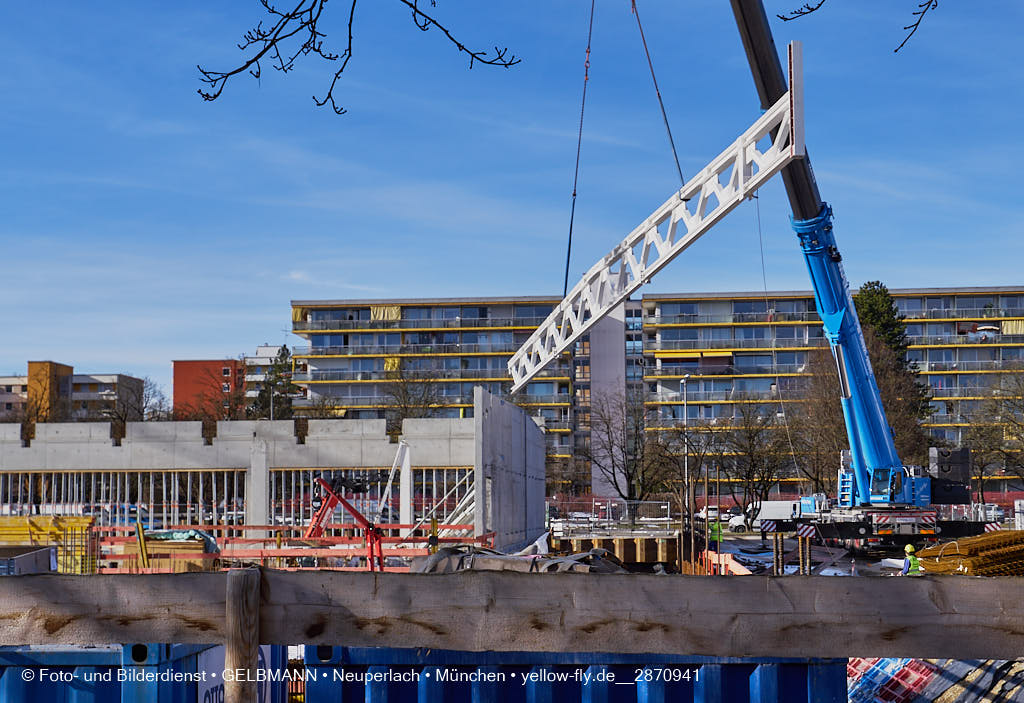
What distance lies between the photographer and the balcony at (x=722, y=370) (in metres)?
90.0

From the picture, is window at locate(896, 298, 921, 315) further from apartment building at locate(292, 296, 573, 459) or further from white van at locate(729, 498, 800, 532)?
white van at locate(729, 498, 800, 532)

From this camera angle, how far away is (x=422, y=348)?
3836 inches

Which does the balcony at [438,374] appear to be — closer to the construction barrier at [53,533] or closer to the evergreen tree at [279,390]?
the evergreen tree at [279,390]

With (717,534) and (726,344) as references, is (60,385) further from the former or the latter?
(717,534)

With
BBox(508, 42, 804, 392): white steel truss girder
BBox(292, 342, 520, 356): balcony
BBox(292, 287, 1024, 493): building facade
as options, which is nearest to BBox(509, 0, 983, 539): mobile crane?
BBox(508, 42, 804, 392): white steel truss girder

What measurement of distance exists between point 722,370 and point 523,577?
8882 centimetres

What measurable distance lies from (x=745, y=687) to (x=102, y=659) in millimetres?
2936

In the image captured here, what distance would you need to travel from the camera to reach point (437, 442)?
2339cm

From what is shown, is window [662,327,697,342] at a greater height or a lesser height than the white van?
greater

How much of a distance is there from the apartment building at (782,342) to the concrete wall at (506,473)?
62.0 meters

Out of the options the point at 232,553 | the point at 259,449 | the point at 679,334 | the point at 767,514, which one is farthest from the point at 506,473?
the point at 679,334

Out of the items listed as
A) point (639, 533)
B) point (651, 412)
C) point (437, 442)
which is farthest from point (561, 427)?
point (437, 442)

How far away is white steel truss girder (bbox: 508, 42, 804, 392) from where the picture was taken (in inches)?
593

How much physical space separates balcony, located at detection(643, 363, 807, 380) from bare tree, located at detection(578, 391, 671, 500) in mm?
A: 21229
